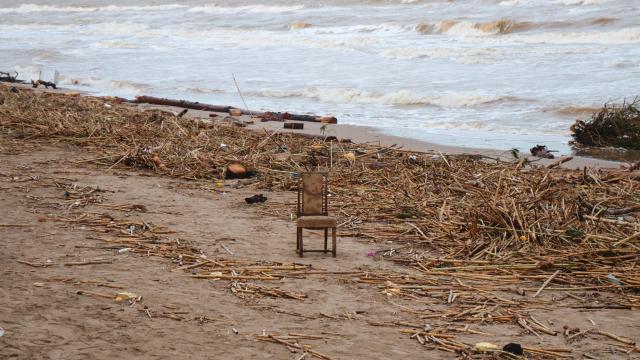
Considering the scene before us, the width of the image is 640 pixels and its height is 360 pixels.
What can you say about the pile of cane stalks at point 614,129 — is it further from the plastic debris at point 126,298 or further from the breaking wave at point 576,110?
the plastic debris at point 126,298

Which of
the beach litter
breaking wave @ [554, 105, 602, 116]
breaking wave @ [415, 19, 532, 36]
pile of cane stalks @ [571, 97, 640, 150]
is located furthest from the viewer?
breaking wave @ [415, 19, 532, 36]

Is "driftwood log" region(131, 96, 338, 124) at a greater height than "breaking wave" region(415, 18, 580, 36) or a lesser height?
lesser

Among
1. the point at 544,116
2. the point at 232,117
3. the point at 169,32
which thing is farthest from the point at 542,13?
the point at 232,117

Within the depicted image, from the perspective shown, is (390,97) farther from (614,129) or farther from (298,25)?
(298,25)

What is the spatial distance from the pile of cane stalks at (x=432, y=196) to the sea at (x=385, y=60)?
2937mm

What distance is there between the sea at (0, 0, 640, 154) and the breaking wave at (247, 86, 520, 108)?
0.12ft

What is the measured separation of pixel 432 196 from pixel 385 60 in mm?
14236

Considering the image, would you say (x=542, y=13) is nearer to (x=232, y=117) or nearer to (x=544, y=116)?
(x=544, y=116)

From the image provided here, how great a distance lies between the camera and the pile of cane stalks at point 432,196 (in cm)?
500

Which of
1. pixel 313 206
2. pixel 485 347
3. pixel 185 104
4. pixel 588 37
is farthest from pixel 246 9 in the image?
pixel 485 347

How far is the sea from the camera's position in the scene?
1353 centimetres

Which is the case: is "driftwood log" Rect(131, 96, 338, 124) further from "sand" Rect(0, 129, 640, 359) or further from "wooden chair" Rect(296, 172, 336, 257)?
"wooden chair" Rect(296, 172, 336, 257)

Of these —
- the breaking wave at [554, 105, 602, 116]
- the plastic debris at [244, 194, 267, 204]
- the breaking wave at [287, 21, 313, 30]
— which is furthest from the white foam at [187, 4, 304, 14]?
the plastic debris at [244, 194, 267, 204]

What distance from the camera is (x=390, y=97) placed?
15.1m
